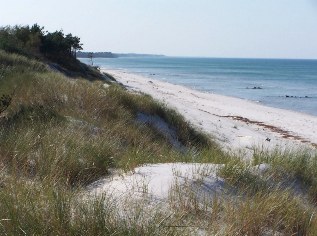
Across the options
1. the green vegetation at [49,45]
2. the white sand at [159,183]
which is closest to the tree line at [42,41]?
the green vegetation at [49,45]

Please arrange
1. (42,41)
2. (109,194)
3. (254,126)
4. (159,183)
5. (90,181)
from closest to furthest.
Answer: (109,194), (159,183), (90,181), (254,126), (42,41)

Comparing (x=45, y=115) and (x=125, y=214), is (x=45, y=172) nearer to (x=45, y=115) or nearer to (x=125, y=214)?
(x=125, y=214)

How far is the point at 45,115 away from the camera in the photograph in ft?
25.9

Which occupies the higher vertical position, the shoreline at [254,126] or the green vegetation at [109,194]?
the green vegetation at [109,194]

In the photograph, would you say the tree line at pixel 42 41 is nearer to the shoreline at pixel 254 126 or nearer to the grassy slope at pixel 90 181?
the shoreline at pixel 254 126

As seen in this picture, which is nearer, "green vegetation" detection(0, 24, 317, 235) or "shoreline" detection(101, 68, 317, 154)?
"green vegetation" detection(0, 24, 317, 235)

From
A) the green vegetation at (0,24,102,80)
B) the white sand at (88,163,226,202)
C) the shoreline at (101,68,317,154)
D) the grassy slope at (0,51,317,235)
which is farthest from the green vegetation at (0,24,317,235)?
the green vegetation at (0,24,102,80)

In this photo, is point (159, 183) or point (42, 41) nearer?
point (159, 183)

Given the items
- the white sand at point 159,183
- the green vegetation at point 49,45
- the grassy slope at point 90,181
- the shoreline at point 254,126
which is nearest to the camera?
the grassy slope at point 90,181

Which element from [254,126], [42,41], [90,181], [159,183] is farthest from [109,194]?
[42,41]

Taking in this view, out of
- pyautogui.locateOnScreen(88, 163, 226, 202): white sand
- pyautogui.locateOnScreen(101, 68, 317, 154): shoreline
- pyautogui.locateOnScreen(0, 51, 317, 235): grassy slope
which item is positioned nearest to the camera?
pyautogui.locateOnScreen(0, 51, 317, 235): grassy slope

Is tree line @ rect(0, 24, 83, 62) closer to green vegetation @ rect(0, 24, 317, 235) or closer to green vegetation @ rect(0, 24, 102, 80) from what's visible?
green vegetation @ rect(0, 24, 102, 80)

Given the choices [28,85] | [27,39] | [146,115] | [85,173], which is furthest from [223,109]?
[85,173]

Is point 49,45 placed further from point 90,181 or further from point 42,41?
point 90,181
